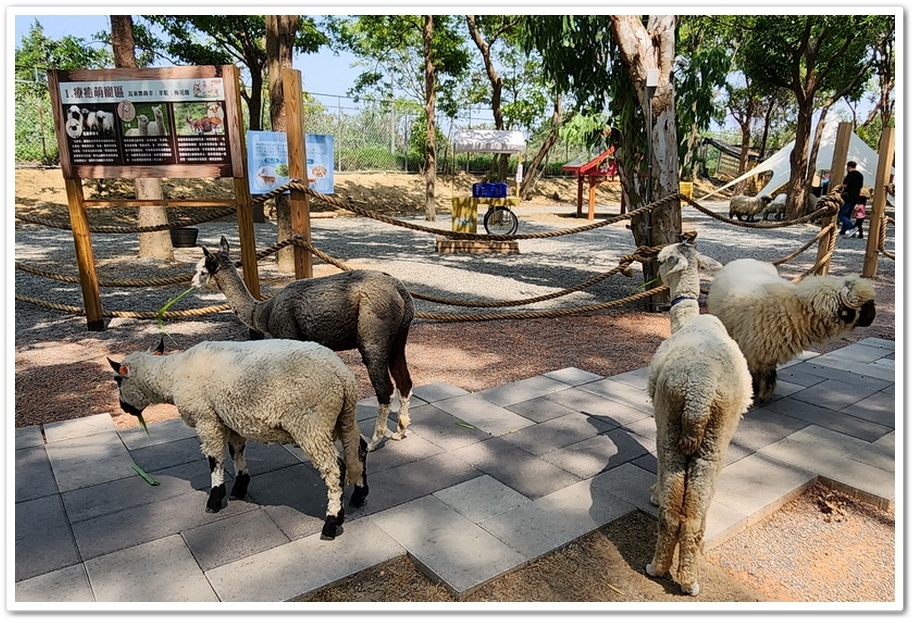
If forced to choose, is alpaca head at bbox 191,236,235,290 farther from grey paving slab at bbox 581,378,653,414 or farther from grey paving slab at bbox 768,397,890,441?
grey paving slab at bbox 768,397,890,441

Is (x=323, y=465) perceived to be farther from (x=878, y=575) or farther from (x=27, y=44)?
(x=27, y=44)

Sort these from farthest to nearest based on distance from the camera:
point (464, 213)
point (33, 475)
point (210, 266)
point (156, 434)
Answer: point (464, 213), point (156, 434), point (210, 266), point (33, 475)

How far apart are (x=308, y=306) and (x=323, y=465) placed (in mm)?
1141

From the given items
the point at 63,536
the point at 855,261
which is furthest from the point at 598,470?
the point at 855,261

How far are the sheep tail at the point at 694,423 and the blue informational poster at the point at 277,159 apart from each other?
893 centimetres

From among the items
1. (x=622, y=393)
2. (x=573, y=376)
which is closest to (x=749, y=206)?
(x=573, y=376)

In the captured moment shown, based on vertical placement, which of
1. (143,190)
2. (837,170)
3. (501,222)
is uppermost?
(837,170)

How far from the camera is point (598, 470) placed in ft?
12.1

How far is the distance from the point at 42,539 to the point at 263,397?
1333 millimetres

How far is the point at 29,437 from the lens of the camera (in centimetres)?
407

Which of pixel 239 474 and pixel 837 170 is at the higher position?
pixel 837 170

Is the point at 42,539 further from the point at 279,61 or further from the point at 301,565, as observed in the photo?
the point at 279,61

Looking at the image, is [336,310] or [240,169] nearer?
[336,310]
